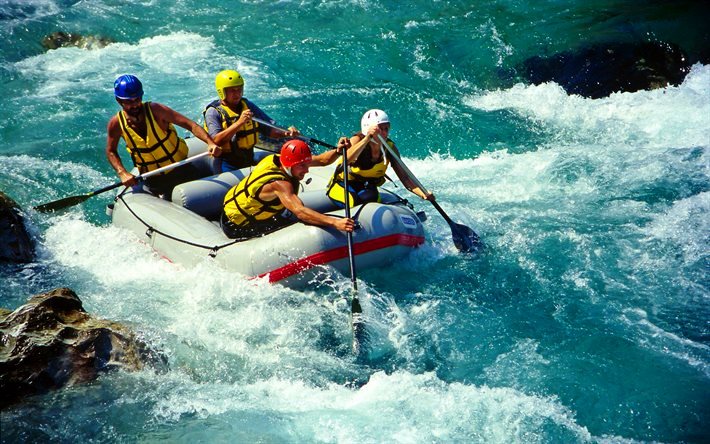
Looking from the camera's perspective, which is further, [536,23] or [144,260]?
[536,23]

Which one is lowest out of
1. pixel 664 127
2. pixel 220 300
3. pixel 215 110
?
pixel 220 300

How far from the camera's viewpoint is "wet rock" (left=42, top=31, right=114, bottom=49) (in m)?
12.9

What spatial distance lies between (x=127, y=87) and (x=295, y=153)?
5.91 ft

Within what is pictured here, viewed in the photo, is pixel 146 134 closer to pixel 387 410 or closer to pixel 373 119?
pixel 373 119

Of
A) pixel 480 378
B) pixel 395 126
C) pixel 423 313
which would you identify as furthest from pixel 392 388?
pixel 395 126

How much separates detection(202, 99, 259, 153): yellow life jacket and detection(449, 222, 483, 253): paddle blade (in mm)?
2333

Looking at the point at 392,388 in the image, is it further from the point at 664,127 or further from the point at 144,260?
the point at 664,127

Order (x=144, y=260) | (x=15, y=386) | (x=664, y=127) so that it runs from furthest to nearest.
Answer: (x=664, y=127), (x=144, y=260), (x=15, y=386)

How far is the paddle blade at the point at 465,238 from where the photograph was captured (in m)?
7.38

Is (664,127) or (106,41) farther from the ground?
(106,41)

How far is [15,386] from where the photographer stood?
4875 millimetres

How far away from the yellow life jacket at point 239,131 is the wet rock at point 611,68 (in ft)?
18.5

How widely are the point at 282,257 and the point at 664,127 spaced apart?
21.1ft

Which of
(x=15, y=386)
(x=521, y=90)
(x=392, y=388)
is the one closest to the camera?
(x=15, y=386)
